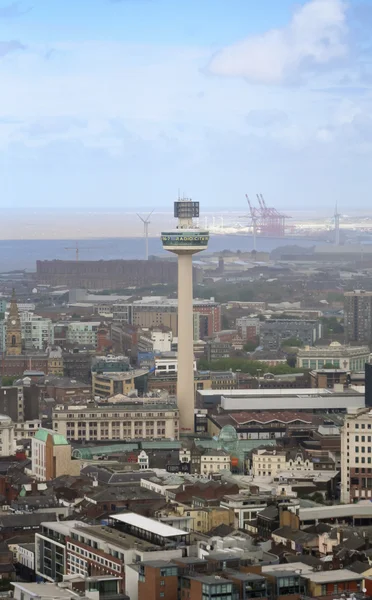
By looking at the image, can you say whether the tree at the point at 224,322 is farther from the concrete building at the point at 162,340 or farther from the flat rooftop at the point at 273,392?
the flat rooftop at the point at 273,392

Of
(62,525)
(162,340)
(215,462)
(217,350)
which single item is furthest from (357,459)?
(217,350)

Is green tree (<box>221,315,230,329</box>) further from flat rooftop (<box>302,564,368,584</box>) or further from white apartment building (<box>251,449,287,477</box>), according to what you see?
flat rooftop (<box>302,564,368,584</box>)

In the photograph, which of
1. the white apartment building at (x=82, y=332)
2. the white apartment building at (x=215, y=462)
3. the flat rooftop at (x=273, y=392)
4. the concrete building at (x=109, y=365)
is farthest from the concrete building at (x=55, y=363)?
the white apartment building at (x=215, y=462)

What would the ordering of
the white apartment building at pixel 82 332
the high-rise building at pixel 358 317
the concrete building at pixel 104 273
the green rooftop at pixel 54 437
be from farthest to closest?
the concrete building at pixel 104 273 → the high-rise building at pixel 358 317 → the white apartment building at pixel 82 332 → the green rooftop at pixel 54 437

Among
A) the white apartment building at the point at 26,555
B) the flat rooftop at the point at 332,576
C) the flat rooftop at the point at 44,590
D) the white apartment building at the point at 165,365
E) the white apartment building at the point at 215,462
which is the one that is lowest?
the white apartment building at the point at 26,555

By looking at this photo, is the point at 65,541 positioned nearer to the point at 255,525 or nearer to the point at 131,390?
the point at 255,525

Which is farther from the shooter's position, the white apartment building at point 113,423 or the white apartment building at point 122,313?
the white apartment building at point 122,313

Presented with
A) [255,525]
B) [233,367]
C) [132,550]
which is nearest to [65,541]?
[132,550]

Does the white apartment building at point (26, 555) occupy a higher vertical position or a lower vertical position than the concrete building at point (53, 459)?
lower
